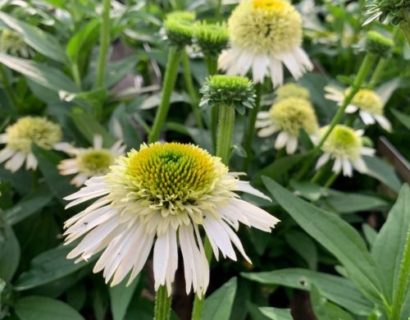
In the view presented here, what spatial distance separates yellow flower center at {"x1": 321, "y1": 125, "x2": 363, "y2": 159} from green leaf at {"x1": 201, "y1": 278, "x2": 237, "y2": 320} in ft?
1.05

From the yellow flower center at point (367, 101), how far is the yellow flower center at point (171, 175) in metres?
0.50

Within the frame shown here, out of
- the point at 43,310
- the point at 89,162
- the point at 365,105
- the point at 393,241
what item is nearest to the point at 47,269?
the point at 43,310

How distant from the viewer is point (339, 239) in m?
0.70

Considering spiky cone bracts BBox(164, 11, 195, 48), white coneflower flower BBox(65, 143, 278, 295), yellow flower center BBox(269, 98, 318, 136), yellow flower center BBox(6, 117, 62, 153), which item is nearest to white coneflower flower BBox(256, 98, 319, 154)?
yellow flower center BBox(269, 98, 318, 136)

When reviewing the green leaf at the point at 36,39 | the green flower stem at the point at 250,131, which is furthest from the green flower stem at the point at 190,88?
the green leaf at the point at 36,39

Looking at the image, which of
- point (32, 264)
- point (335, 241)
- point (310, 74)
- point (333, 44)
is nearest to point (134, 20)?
point (310, 74)

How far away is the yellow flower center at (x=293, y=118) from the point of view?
983 millimetres

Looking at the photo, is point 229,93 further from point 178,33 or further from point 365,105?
point 365,105

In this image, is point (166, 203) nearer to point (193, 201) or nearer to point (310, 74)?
point (193, 201)

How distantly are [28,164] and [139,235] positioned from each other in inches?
19.1

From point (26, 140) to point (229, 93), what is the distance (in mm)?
443

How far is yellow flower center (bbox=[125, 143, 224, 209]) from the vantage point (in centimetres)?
52

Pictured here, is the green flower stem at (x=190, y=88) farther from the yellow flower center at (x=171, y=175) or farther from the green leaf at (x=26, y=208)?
the yellow flower center at (x=171, y=175)

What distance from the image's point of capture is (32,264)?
2.65 ft
